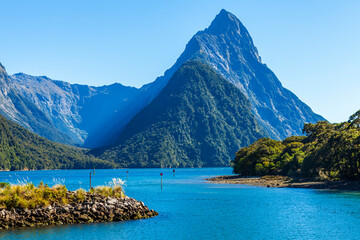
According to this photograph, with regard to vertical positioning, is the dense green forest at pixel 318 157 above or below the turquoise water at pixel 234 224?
above

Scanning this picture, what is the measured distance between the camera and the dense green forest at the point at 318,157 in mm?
96750

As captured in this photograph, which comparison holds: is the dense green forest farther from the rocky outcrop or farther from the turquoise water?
the rocky outcrop

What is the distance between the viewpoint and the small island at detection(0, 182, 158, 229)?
48.1 meters

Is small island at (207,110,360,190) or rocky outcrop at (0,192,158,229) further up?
small island at (207,110,360,190)

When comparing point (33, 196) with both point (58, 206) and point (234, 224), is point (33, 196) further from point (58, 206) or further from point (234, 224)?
point (234, 224)

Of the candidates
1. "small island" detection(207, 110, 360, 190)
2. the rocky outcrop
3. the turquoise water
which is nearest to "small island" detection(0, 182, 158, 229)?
the rocky outcrop

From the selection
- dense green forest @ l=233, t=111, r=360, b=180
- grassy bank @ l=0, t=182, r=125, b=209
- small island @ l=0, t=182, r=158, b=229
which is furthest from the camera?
dense green forest @ l=233, t=111, r=360, b=180

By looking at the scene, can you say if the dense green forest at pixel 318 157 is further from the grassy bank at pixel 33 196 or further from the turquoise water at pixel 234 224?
the grassy bank at pixel 33 196

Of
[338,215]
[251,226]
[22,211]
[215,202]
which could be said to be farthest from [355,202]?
[22,211]

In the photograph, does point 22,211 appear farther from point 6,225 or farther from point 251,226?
point 251,226

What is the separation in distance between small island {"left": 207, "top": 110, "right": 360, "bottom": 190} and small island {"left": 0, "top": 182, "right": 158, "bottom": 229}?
59.2 meters

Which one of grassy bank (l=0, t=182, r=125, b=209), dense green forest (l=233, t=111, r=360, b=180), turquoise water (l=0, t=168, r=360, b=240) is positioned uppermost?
dense green forest (l=233, t=111, r=360, b=180)

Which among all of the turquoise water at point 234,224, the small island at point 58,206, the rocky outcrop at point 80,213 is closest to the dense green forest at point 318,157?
the turquoise water at point 234,224

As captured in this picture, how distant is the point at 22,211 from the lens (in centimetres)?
4844
